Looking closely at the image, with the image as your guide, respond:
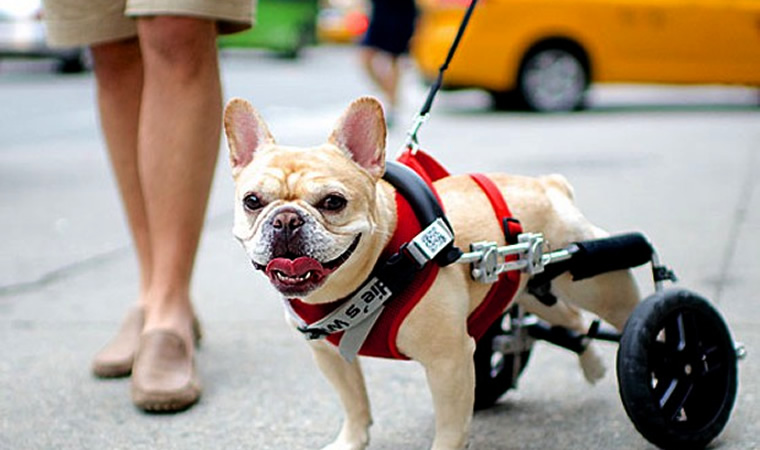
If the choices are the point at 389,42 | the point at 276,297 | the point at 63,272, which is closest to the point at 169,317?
the point at 276,297

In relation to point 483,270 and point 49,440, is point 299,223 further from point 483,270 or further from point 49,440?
point 49,440

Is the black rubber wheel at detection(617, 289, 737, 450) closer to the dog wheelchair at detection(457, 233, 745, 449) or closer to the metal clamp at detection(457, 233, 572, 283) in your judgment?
the dog wheelchair at detection(457, 233, 745, 449)

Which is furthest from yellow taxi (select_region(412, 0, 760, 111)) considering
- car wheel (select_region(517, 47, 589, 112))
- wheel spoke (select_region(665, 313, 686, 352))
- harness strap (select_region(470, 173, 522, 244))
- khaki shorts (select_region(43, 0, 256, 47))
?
wheel spoke (select_region(665, 313, 686, 352))

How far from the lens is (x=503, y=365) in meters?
3.02

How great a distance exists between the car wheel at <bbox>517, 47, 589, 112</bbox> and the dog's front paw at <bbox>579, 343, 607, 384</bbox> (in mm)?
8704

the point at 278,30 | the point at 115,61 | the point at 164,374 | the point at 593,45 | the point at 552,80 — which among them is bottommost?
the point at 278,30

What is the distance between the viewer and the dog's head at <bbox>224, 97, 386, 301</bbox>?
2.10 meters

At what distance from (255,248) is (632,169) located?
18.3 ft

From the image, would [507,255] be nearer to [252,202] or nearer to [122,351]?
[252,202]

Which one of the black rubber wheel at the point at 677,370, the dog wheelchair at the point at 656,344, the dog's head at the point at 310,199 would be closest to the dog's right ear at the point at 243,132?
the dog's head at the point at 310,199

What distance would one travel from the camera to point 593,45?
37.5 feet

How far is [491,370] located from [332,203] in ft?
3.36

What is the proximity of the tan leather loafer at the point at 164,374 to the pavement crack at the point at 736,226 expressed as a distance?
1.96 meters

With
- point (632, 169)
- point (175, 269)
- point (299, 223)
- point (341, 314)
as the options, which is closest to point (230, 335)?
point (175, 269)
